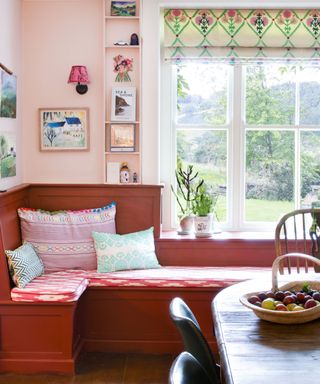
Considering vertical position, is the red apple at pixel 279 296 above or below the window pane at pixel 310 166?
below

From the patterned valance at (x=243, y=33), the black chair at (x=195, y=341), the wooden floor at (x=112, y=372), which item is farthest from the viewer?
the patterned valance at (x=243, y=33)

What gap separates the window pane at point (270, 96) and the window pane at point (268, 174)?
0.37ft

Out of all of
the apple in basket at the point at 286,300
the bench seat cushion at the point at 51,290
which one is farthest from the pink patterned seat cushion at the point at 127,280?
the apple in basket at the point at 286,300

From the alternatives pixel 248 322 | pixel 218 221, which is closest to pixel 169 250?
pixel 218 221

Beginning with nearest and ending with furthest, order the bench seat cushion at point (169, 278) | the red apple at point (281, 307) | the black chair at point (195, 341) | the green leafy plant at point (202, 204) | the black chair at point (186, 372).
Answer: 1. the black chair at point (186, 372)
2. the black chair at point (195, 341)
3. the red apple at point (281, 307)
4. the bench seat cushion at point (169, 278)
5. the green leafy plant at point (202, 204)

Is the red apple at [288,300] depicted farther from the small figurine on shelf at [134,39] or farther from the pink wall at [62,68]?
the small figurine on shelf at [134,39]

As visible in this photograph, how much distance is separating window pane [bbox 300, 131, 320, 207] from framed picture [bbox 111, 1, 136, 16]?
168 cm

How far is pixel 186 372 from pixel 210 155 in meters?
3.41

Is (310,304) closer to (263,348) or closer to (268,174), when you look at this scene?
(263,348)

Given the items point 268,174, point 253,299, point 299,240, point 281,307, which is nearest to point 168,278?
point 299,240

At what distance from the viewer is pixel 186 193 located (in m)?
5.43

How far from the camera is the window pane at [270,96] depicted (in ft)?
17.8

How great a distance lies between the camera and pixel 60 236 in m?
4.79

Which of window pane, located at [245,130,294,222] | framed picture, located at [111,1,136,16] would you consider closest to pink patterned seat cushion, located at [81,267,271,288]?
window pane, located at [245,130,294,222]
